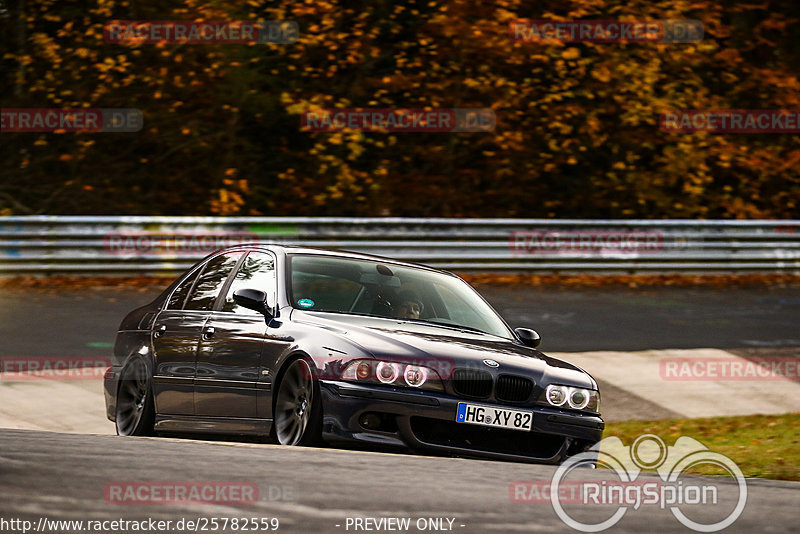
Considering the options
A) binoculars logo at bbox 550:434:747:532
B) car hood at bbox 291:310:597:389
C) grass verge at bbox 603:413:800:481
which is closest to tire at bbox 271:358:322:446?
car hood at bbox 291:310:597:389

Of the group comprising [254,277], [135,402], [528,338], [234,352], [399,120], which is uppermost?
[254,277]

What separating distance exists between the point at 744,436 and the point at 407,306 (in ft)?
10.4

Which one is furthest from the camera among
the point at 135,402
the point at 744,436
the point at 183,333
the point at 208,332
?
the point at 744,436

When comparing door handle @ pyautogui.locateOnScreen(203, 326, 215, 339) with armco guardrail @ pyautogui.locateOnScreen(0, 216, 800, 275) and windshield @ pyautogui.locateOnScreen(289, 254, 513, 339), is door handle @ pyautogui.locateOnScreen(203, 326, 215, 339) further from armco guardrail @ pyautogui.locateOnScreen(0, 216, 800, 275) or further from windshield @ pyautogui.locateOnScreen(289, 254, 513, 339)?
armco guardrail @ pyautogui.locateOnScreen(0, 216, 800, 275)

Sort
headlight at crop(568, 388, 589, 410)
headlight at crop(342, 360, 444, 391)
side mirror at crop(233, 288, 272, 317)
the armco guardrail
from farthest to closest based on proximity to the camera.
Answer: the armco guardrail, side mirror at crop(233, 288, 272, 317), headlight at crop(568, 388, 589, 410), headlight at crop(342, 360, 444, 391)

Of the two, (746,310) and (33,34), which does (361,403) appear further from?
(33,34)

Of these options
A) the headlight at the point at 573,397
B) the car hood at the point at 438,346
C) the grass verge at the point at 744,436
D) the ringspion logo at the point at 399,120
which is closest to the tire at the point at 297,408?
the car hood at the point at 438,346

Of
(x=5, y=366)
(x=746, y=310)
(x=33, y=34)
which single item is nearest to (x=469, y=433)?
(x=5, y=366)

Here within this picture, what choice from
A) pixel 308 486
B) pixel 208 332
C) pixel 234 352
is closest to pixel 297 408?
pixel 234 352

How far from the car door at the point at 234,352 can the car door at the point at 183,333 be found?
3.9 inches

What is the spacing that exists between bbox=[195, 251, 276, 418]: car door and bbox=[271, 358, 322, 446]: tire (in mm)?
190

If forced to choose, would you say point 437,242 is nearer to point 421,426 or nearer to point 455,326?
point 455,326

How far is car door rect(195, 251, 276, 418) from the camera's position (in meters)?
7.80

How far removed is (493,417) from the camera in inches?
289
